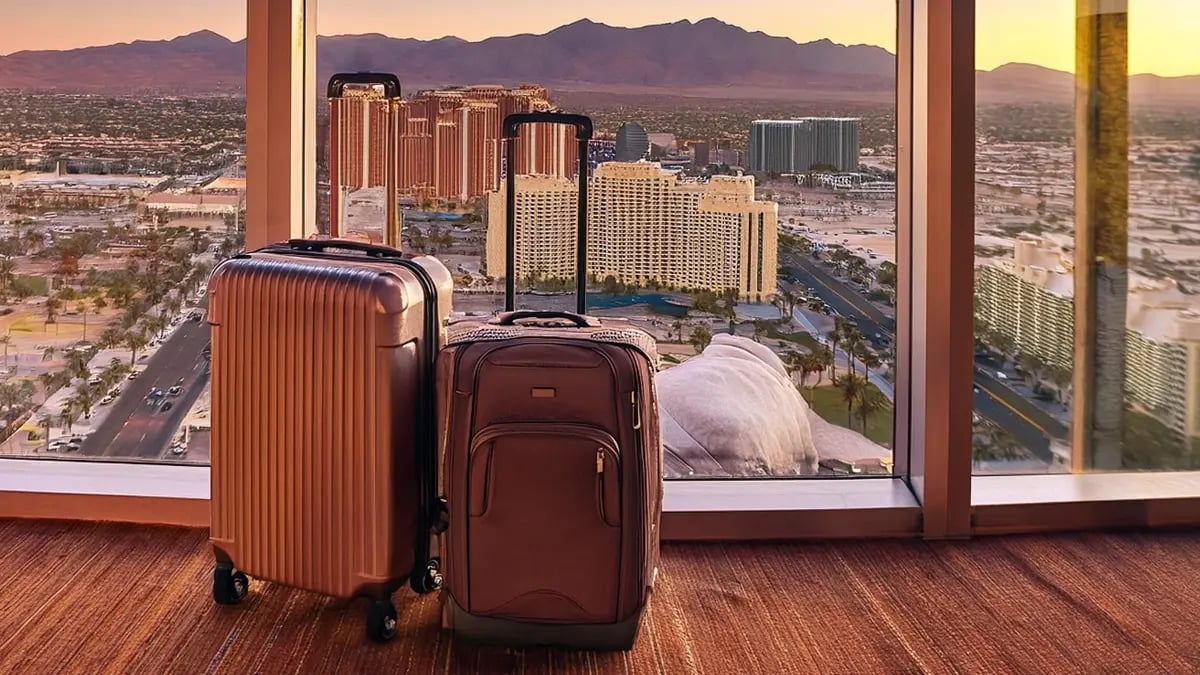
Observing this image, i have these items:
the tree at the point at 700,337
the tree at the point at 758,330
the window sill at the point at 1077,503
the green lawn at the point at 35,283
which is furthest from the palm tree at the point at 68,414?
the window sill at the point at 1077,503

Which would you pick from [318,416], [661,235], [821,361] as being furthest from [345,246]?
[821,361]

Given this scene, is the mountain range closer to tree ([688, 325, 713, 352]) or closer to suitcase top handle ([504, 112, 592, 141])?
suitcase top handle ([504, 112, 592, 141])

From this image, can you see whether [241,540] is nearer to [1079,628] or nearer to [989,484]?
[1079,628]

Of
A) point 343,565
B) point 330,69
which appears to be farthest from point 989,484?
point 330,69

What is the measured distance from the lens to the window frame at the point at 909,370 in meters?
2.19

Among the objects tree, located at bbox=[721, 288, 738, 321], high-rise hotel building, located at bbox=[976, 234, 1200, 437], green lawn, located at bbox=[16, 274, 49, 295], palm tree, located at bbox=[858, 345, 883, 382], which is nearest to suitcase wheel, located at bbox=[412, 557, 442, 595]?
tree, located at bbox=[721, 288, 738, 321]

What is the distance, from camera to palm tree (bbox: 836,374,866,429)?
2447 mm

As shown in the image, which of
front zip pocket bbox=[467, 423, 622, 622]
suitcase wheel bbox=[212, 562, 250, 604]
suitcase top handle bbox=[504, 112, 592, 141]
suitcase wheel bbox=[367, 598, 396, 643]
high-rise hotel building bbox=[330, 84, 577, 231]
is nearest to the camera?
front zip pocket bbox=[467, 423, 622, 622]

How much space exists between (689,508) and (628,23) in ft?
3.73

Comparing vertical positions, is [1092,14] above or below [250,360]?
above

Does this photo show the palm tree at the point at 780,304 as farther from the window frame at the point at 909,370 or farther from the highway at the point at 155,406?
the highway at the point at 155,406

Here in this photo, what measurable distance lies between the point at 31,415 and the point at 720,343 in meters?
1.67

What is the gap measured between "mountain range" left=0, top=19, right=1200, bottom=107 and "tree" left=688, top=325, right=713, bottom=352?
0.56 meters

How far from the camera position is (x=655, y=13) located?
7.82 ft
